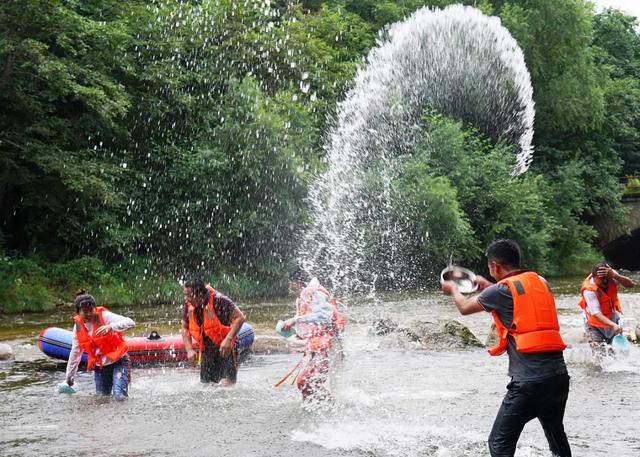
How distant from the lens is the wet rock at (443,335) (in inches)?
595

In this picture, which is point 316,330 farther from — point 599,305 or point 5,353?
point 5,353

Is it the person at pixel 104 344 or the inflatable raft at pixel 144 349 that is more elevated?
the person at pixel 104 344

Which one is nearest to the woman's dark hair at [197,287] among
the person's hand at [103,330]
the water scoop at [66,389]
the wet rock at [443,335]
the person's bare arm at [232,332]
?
the person's bare arm at [232,332]

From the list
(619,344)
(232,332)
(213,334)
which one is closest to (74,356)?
(213,334)

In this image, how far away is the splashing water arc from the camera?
31.2 metres

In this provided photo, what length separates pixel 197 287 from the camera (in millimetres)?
9586

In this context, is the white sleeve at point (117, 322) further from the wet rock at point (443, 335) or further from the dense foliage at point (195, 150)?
the dense foliage at point (195, 150)

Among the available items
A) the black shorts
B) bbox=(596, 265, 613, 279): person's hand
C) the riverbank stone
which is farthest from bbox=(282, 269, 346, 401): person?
the riverbank stone

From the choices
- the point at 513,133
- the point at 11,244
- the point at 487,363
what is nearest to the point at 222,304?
the point at 487,363

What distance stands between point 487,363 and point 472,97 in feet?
76.3

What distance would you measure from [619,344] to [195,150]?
2077 centimetres

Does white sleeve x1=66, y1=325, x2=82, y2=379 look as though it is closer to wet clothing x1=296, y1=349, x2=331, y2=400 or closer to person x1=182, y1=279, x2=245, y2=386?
person x1=182, y1=279, x2=245, y2=386

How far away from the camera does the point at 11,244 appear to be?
92.6ft

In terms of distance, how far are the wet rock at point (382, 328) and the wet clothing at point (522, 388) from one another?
11.2 metres
